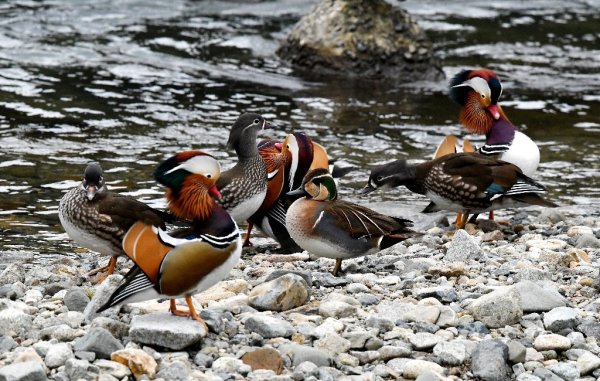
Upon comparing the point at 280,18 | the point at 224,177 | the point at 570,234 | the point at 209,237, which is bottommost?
the point at 280,18

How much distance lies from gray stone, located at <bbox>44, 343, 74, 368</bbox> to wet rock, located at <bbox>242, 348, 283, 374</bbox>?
0.80 m

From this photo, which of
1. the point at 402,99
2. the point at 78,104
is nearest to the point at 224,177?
the point at 78,104

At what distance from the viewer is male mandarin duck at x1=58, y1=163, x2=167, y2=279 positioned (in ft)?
21.6

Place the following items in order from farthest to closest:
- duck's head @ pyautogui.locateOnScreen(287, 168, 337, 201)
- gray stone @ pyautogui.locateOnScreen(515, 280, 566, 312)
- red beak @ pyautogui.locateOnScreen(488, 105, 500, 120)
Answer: red beak @ pyautogui.locateOnScreen(488, 105, 500, 120), duck's head @ pyautogui.locateOnScreen(287, 168, 337, 201), gray stone @ pyautogui.locateOnScreen(515, 280, 566, 312)

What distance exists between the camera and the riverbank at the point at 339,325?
188 inches

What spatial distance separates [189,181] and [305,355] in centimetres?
109

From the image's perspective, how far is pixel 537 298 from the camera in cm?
569

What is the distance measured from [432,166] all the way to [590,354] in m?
3.39

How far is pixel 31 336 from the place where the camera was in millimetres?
5109

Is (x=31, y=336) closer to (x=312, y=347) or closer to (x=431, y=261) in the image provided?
(x=312, y=347)

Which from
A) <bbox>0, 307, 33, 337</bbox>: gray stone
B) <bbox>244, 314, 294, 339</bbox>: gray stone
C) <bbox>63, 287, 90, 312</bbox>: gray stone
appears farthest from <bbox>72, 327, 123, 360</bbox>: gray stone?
<bbox>63, 287, 90, 312</bbox>: gray stone

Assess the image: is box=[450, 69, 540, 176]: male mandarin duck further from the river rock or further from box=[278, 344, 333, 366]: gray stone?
the river rock

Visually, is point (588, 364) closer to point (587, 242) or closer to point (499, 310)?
point (499, 310)

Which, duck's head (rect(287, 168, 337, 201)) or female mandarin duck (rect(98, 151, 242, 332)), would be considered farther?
duck's head (rect(287, 168, 337, 201))
